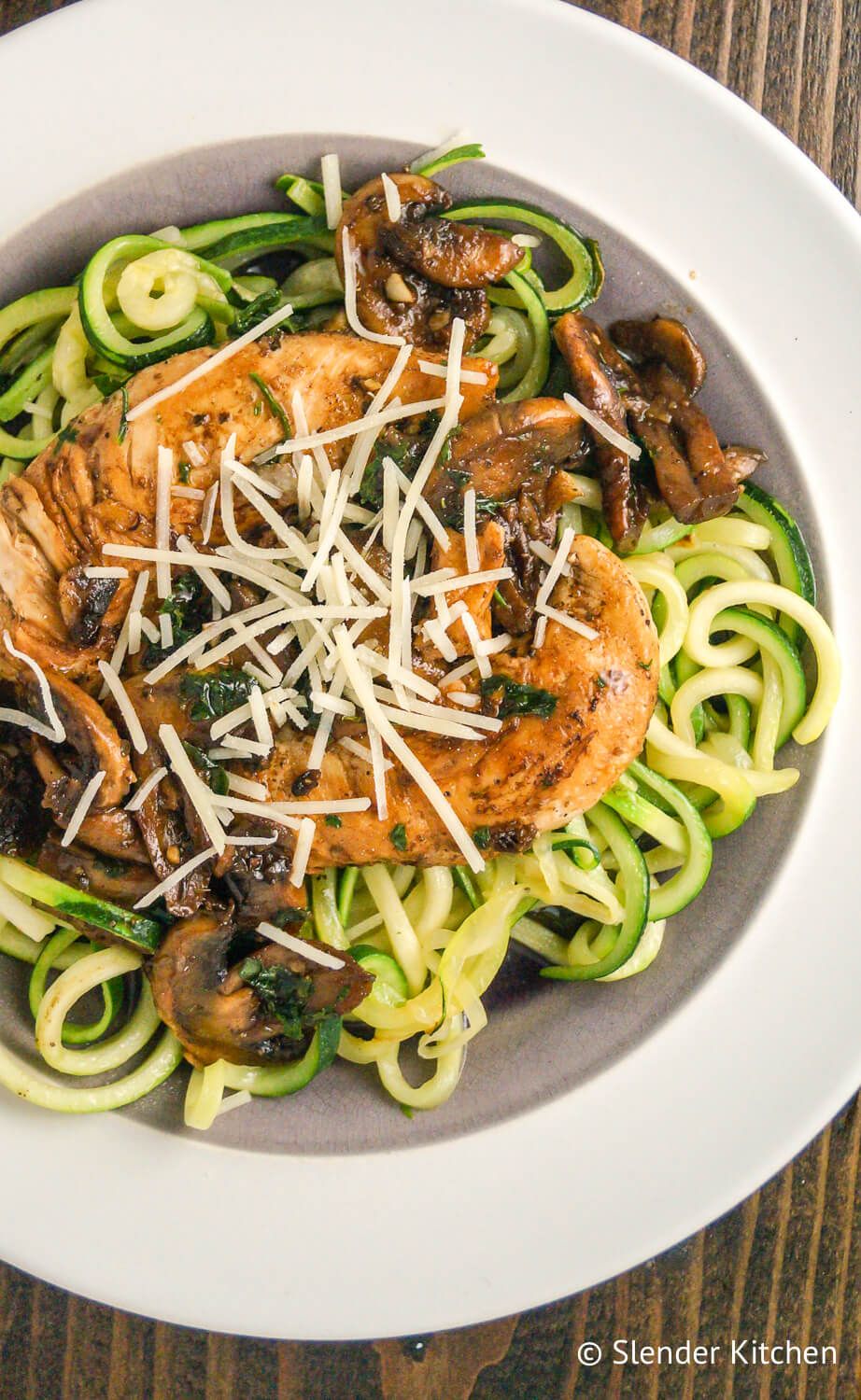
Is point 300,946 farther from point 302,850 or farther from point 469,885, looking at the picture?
point 469,885

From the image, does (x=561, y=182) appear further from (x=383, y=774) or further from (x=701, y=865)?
(x=701, y=865)

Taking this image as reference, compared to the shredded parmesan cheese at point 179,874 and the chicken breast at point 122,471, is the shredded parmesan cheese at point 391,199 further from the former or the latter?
the shredded parmesan cheese at point 179,874

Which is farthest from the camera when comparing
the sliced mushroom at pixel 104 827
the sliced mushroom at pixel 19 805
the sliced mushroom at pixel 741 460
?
the sliced mushroom at pixel 741 460

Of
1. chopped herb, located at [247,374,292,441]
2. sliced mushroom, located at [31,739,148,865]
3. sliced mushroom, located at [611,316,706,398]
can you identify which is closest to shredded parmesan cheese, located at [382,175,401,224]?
chopped herb, located at [247,374,292,441]

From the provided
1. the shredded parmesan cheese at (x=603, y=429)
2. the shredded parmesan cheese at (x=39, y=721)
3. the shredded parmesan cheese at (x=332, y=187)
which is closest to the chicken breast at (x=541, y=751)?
the shredded parmesan cheese at (x=603, y=429)

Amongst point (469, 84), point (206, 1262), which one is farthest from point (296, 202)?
point (206, 1262)

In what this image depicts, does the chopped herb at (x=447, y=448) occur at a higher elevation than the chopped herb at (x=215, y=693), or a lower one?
higher

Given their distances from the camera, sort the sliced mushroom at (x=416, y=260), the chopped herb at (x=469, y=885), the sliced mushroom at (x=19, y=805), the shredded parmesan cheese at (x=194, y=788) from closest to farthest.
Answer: the shredded parmesan cheese at (x=194, y=788) → the sliced mushroom at (x=19, y=805) → the sliced mushroom at (x=416, y=260) → the chopped herb at (x=469, y=885)

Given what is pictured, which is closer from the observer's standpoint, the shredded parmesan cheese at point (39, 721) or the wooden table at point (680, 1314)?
the shredded parmesan cheese at point (39, 721)
